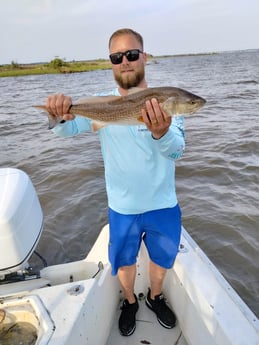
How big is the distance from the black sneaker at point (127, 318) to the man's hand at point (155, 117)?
6.29 ft

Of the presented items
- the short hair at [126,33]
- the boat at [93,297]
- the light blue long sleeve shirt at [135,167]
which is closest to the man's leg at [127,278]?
the boat at [93,297]

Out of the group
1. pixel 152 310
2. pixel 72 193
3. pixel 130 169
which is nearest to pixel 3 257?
pixel 130 169

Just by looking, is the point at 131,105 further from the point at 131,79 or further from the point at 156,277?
the point at 156,277

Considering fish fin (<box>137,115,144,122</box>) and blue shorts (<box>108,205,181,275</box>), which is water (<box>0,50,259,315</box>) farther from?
fish fin (<box>137,115,144,122</box>)

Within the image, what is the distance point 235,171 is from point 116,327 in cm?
543

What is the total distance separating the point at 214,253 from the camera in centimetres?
515

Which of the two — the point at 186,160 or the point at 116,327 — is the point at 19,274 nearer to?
the point at 116,327

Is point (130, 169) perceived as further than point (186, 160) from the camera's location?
No

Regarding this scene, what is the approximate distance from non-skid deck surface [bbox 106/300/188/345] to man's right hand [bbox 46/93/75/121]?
2.13 m

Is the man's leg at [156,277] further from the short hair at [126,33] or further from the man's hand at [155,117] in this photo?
the short hair at [126,33]

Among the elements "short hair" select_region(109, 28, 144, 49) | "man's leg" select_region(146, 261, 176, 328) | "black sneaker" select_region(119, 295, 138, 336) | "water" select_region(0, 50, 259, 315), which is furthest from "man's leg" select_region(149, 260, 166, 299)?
"short hair" select_region(109, 28, 144, 49)

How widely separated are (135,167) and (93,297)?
1.11 metres

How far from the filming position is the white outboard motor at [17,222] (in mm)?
2742

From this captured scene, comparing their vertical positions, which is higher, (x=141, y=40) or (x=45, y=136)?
(x=141, y=40)
